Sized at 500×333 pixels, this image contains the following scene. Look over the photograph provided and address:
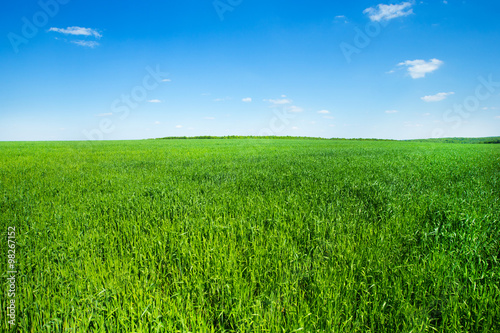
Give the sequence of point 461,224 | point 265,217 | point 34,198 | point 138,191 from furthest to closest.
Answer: point 138,191, point 34,198, point 265,217, point 461,224

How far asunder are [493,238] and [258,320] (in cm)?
433

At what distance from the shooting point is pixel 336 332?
7.02 feet

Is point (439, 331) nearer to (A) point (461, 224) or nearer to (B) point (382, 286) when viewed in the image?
(B) point (382, 286)

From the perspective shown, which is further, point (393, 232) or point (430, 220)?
point (430, 220)

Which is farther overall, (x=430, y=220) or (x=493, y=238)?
(x=430, y=220)

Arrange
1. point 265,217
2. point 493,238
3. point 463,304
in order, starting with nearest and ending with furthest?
point 463,304 → point 493,238 → point 265,217

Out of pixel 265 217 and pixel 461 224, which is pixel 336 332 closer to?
pixel 265 217

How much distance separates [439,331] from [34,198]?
8351 millimetres

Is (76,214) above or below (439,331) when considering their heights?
above

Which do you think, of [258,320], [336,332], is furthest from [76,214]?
[336,332]

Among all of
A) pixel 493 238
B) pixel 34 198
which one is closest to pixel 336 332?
pixel 493 238

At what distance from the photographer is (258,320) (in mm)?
2213

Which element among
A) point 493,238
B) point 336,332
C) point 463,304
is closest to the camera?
point 336,332

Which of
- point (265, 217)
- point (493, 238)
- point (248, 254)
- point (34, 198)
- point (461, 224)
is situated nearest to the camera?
point (248, 254)
